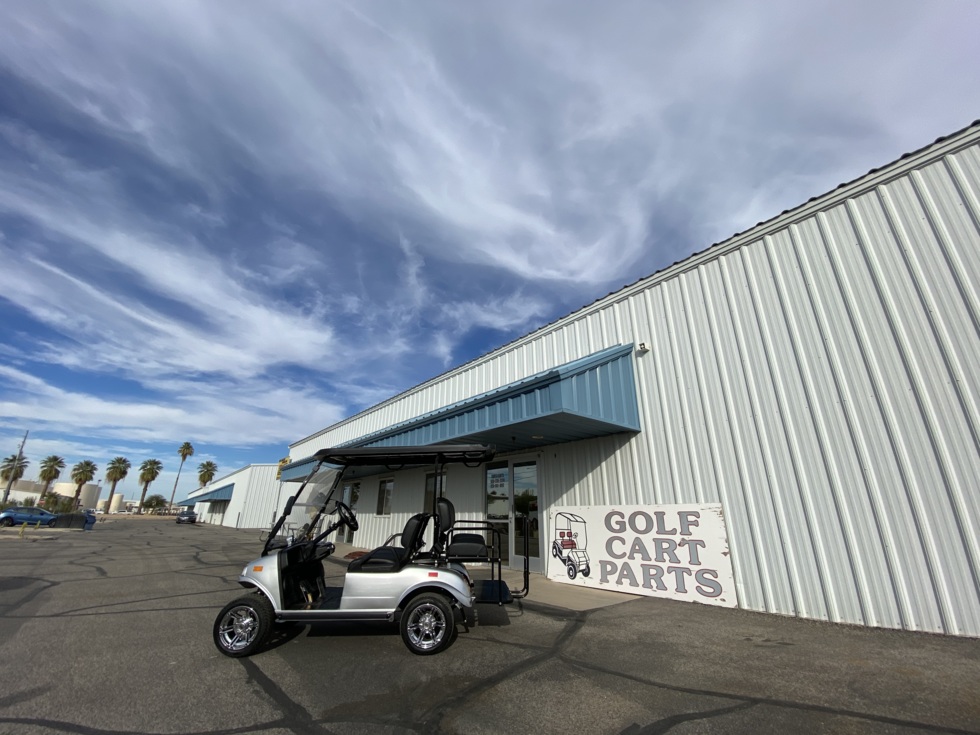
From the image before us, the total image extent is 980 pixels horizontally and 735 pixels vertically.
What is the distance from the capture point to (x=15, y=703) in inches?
126

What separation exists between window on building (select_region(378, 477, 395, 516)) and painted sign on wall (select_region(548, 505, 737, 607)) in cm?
810

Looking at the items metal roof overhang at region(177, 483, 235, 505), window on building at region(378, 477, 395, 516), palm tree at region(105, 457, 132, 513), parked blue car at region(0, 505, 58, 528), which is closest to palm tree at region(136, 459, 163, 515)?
palm tree at region(105, 457, 132, 513)

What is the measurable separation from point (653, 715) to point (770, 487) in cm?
453

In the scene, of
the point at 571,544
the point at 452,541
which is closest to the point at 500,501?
the point at 571,544

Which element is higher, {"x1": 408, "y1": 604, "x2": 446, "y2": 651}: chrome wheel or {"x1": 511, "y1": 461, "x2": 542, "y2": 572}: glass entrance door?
{"x1": 511, "y1": 461, "x2": 542, "y2": 572}: glass entrance door

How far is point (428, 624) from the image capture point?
176 inches

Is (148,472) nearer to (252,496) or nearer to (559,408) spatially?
(252,496)


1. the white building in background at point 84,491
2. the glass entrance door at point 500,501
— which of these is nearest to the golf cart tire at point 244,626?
the glass entrance door at point 500,501

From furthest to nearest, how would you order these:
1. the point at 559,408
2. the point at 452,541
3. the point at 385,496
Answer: the point at 385,496 < the point at 559,408 < the point at 452,541

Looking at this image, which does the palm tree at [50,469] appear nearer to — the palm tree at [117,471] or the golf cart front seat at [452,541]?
the palm tree at [117,471]

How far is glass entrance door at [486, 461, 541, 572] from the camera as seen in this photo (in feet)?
32.3

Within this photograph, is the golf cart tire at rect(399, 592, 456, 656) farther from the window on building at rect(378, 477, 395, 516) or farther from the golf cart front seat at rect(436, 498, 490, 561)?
the window on building at rect(378, 477, 395, 516)

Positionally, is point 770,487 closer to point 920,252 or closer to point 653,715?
point 920,252

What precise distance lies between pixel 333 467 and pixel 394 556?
64.8 inches
